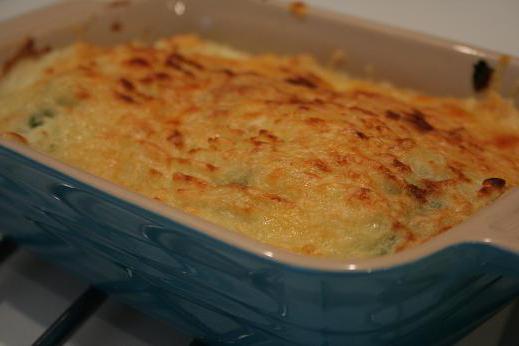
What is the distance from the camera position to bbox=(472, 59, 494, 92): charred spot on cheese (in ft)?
3.79

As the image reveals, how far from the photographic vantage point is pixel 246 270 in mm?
670

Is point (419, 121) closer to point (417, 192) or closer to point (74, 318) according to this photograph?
point (417, 192)

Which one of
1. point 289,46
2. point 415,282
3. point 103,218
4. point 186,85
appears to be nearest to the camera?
point 415,282

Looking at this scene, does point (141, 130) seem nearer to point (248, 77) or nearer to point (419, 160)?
point (248, 77)

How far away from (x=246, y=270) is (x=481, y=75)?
71 cm

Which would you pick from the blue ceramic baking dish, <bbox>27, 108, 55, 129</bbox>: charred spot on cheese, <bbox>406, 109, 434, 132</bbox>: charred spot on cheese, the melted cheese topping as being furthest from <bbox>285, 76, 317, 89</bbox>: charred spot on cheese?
<bbox>27, 108, 55, 129</bbox>: charred spot on cheese

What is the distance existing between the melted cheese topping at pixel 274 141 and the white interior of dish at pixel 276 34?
0.04 m

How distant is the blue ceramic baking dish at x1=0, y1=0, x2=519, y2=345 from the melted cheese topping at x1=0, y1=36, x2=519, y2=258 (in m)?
0.11

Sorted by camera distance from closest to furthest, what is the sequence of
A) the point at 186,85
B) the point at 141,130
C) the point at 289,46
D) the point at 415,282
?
the point at 415,282 → the point at 141,130 → the point at 186,85 → the point at 289,46

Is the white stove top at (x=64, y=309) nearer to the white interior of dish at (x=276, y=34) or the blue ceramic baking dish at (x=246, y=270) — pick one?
the blue ceramic baking dish at (x=246, y=270)

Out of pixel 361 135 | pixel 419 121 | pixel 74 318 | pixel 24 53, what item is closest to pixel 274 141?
pixel 361 135

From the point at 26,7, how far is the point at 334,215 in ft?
4.41

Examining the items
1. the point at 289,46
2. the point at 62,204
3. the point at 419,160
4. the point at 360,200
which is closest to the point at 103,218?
the point at 62,204

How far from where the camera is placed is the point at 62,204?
32.4 inches
